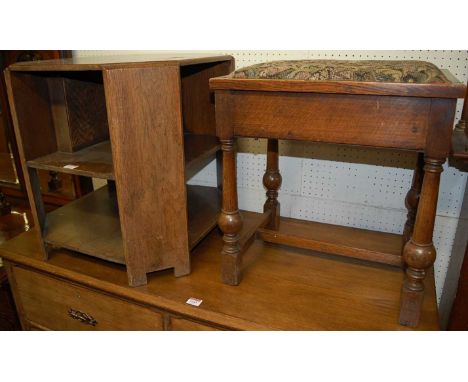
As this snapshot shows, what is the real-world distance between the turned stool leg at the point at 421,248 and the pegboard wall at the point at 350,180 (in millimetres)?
542

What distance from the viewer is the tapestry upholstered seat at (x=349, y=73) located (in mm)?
881

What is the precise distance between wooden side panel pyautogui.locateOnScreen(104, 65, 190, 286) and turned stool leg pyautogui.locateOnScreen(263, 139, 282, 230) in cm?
45

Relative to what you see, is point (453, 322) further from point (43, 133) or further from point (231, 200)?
point (43, 133)

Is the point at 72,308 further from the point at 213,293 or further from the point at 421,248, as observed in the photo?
the point at 421,248

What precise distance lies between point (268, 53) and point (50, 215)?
105cm

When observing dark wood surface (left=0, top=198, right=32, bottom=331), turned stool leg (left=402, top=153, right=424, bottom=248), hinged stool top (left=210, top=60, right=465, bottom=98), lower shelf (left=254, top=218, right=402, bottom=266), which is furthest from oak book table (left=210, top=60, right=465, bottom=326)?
dark wood surface (left=0, top=198, right=32, bottom=331)

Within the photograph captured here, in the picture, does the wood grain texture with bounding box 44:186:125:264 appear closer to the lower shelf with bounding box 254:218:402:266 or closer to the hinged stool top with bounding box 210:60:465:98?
the lower shelf with bounding box 254:218:402:266

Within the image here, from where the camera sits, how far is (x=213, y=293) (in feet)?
3.94

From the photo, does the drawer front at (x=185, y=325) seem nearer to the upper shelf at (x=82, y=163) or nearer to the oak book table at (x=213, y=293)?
the oak book table at (x=213, y=293)

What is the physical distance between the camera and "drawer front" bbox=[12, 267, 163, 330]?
1241 mm

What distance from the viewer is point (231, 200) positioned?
1157 millimetres

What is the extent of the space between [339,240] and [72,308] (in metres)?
0.99

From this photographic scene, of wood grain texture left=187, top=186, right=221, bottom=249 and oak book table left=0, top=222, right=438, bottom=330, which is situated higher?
wood grain texture left=187, top=186, right=221, bottom=249
